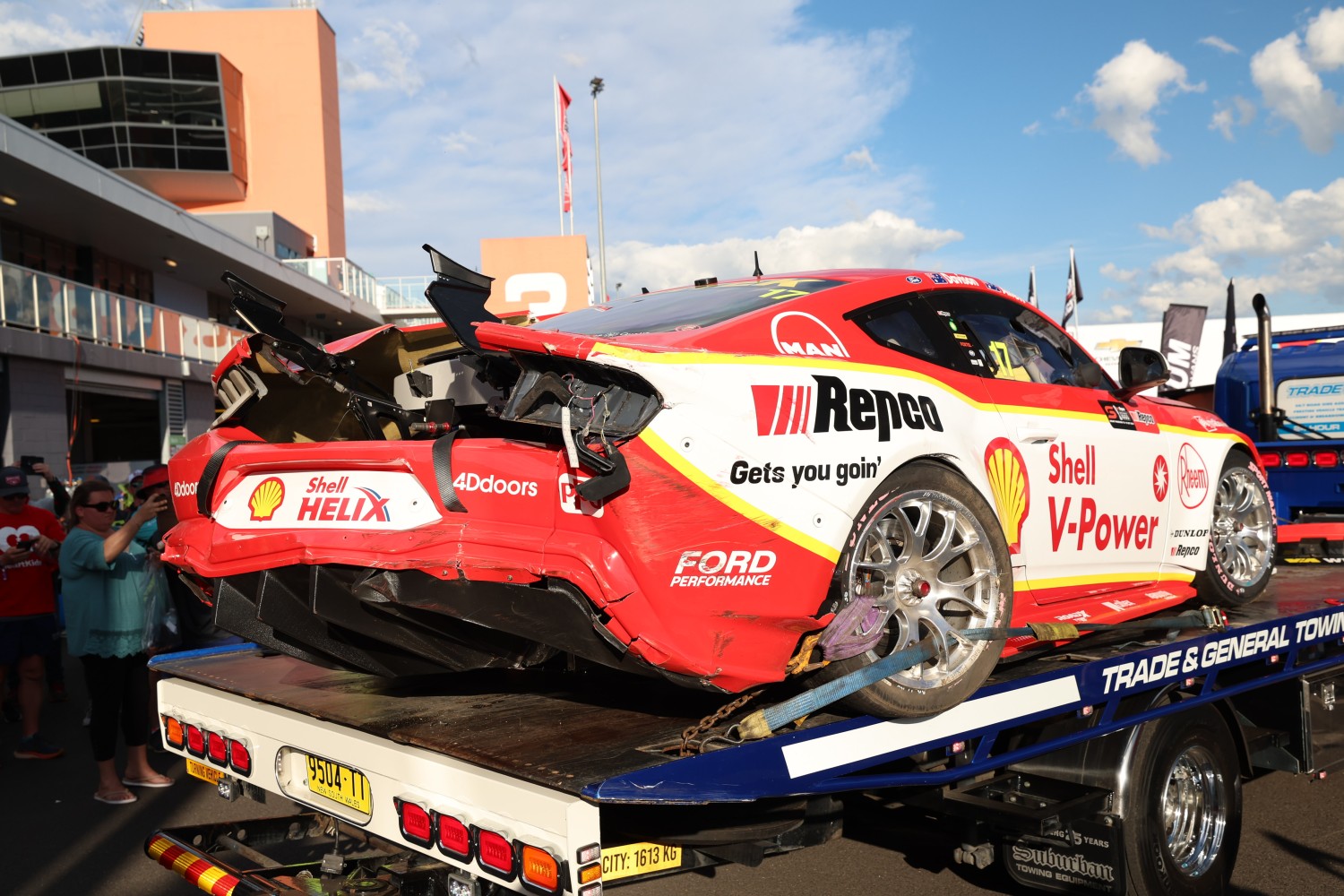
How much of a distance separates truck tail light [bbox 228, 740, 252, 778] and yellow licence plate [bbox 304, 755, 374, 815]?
1.16 ft

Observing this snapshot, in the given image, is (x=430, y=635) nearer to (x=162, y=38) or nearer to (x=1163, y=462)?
(x=1163, y=462)

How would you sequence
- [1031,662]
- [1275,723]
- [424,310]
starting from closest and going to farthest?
[1031,662] < [1275,723] < [424,310]

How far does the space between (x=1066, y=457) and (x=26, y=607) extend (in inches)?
255

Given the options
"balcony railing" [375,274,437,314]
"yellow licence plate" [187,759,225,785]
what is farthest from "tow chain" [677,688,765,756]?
"balcony railing" [375,274,437,314]

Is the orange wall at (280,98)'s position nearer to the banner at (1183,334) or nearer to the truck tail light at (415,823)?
the banner at (1183,334)

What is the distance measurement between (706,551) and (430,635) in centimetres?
85

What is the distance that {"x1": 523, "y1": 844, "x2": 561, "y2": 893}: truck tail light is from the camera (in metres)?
2.41

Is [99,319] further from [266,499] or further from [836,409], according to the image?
[836,409]

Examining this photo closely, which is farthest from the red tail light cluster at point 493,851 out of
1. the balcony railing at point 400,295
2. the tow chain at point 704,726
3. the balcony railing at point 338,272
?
the balcony railing at point 400,295

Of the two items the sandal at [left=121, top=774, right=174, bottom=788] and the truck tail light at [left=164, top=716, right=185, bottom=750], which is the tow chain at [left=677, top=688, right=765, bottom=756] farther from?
the sandal at [left=121, top=774, right=174, bottom=788]

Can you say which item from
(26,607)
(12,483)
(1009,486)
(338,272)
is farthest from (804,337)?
(338,272)

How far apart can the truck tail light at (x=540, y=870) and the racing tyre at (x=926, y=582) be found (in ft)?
3.25

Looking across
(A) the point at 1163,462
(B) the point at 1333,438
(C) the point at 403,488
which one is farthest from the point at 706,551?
(B) the point at 1333,438

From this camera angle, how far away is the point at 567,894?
2402mm
